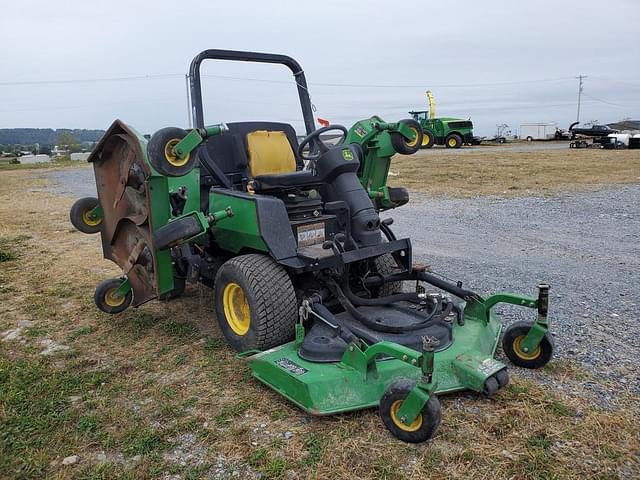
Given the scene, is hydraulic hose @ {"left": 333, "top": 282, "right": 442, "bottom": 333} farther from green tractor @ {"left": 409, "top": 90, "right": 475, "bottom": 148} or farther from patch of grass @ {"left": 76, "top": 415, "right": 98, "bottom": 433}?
green tractor @ {"left": 409, "top": 90, "right": 475, "bottom": 148}

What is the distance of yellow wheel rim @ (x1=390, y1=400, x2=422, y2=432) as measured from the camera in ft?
8.84

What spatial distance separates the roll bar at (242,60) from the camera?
4.41 metres

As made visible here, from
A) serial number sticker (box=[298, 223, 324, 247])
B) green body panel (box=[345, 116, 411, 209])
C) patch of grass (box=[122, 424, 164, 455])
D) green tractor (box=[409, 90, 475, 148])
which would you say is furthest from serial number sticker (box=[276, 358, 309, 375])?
green tractor (box=[409, 90, 475, 148])

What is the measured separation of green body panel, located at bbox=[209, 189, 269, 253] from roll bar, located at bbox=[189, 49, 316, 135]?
2.67 ft

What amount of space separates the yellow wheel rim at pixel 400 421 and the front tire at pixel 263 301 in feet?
3.36

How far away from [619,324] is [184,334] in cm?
333

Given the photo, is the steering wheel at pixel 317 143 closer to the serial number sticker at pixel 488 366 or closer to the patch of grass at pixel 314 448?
the serial number sticker at pixel 488 366

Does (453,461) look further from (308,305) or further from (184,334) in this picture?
(184,334)

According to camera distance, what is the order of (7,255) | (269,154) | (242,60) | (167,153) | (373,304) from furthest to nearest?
(7,255) → (242,60) → (269,154) → (373,304) → (167,153)

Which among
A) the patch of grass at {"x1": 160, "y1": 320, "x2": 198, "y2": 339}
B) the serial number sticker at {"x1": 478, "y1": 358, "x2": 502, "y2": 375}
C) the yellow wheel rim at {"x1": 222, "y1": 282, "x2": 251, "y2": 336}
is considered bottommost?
the patch of grass at {"x1": 160, "y1": 320, "x2": 198, "y2": 339}

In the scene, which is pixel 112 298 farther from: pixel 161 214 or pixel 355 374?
pixel 355 374

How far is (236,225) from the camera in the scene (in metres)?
3.85

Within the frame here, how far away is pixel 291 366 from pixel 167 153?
1.52 metres

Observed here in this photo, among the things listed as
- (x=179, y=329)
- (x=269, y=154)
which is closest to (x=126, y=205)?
(x=179, y=329)
